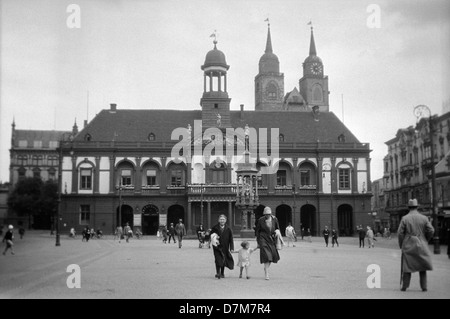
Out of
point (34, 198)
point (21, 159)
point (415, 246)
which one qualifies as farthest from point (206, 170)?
point (21, 159)

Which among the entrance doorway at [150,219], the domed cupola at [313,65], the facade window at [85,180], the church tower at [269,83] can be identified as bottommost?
the entrance doorway at [150,219]

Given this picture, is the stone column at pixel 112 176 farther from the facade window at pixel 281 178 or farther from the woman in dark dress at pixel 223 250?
the woman in dark dress at pixel 223 250

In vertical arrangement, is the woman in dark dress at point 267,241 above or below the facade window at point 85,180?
below

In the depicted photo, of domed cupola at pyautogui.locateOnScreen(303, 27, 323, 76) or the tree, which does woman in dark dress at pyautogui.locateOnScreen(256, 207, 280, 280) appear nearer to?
the tree

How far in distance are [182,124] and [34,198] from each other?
119ft

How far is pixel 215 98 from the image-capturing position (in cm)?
7319

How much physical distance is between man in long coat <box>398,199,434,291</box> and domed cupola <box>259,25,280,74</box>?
393ft

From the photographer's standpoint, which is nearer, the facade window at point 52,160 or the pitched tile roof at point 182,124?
the pitched tile roof at point 182,124

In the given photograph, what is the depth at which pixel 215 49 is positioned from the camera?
7294 cm

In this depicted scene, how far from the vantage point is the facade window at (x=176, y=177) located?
233 ft

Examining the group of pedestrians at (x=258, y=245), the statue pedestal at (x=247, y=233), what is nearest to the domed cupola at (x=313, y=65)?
the statue pedestal at (x=247, y=233)

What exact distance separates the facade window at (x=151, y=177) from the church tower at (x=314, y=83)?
69961 millimetres
